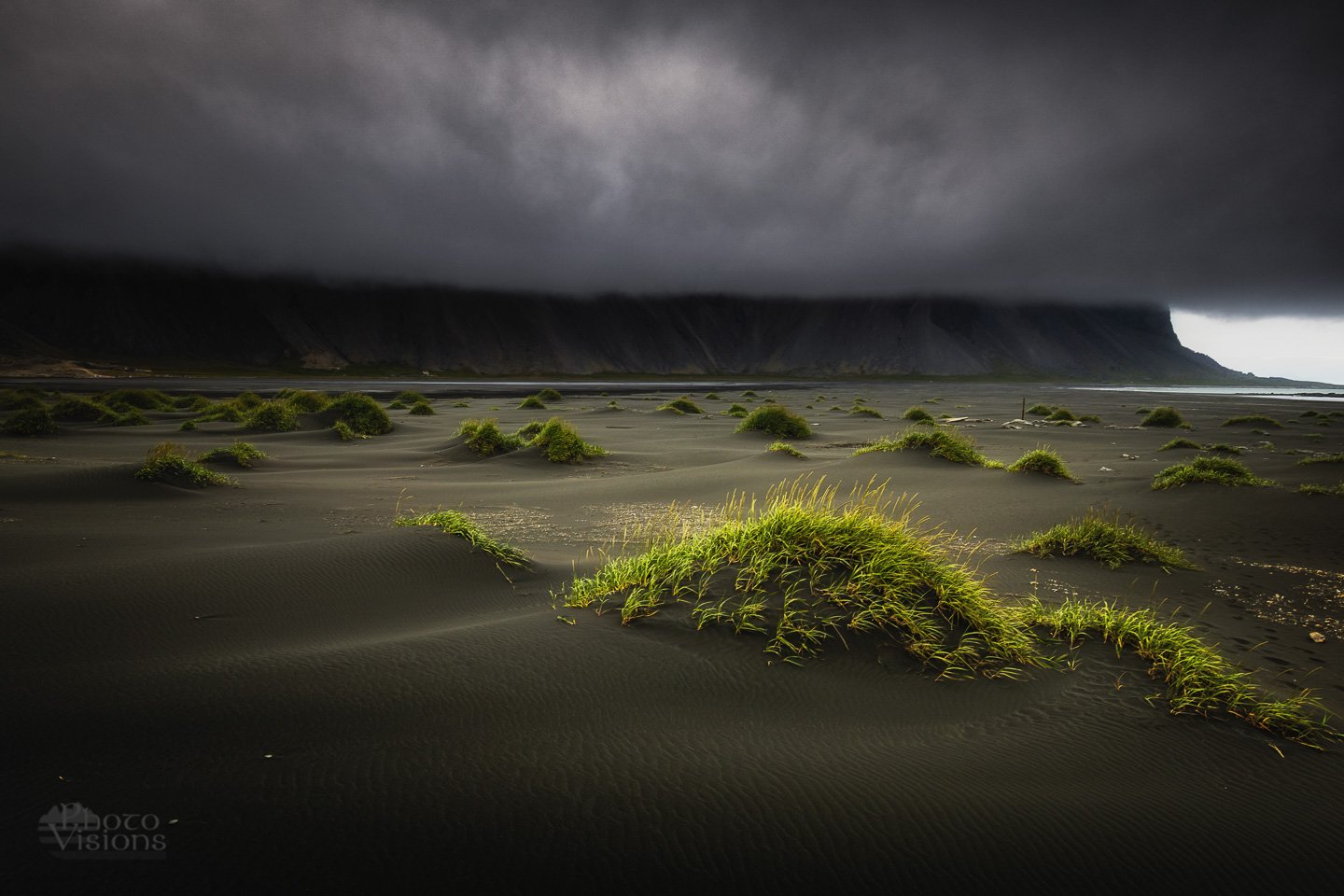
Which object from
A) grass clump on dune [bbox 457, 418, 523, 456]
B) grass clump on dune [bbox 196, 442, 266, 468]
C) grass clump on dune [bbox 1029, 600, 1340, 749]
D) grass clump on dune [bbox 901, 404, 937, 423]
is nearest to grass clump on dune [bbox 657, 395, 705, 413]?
grass clump on dune [bbox 901, 404, 937, 423]

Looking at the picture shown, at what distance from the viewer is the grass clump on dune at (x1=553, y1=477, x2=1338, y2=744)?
4.77 m

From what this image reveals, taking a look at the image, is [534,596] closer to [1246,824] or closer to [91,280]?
[1246,824]

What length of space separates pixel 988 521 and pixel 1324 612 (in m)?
4.50

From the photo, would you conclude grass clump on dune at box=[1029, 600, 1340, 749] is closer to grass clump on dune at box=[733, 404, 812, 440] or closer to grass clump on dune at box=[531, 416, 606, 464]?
grass clump on dune at box=[531, 416, 606, 464]

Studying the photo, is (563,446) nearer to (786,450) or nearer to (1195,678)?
(786,450)

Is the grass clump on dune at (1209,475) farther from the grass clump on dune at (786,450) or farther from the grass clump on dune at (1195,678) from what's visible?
the grass clump on dune at (1195,678)

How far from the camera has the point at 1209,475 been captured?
12289 millimetres

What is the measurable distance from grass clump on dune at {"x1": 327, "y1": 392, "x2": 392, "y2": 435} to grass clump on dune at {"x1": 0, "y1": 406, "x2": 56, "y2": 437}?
7.95 m

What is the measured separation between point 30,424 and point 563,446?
1678cm

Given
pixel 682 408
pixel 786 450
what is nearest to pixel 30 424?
pixel 786 450

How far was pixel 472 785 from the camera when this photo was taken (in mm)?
3061

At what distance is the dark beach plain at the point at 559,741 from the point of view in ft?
8.95

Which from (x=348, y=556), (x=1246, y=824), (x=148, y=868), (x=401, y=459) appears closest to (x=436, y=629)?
(x=348, y=556)

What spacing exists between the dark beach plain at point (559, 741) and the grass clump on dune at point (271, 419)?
650 inches
